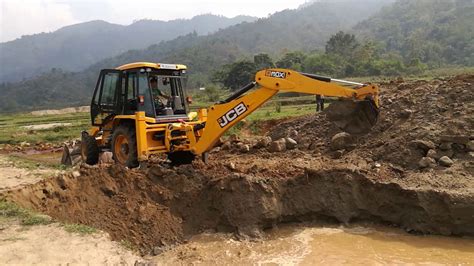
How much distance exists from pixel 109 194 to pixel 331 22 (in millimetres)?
202399

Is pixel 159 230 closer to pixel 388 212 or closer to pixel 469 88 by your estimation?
pixel 388 212

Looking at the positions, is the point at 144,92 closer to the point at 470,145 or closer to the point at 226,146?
the point at 226,146

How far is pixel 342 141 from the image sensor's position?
378 inches

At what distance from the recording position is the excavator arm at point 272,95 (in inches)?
323

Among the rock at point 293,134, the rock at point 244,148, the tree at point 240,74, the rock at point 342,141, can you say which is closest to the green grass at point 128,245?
the rock at point 342,141

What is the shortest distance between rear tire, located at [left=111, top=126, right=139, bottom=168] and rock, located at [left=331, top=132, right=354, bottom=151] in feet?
14.3

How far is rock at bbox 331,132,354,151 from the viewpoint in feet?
31.5

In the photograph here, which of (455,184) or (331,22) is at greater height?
(331,22)

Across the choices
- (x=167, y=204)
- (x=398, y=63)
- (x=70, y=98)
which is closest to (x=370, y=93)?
(x=167, y=204)

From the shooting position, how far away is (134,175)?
8094 mm

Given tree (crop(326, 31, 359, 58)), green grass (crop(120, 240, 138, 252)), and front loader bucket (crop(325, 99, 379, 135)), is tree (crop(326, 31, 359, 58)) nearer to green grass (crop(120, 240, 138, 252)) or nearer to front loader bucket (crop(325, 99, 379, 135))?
front loader bucket (crop(325, 99, 379, 135))

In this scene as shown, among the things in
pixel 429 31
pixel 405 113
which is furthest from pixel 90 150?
pixel 429 31

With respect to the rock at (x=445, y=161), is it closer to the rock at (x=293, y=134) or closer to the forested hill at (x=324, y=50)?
the rock at (x=293, y=134)

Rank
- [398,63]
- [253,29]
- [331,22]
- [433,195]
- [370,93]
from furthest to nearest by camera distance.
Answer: [331,22]
[253,29]
[398,63]
[370,93]
[433,195]
